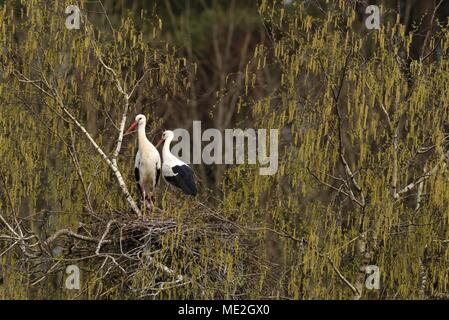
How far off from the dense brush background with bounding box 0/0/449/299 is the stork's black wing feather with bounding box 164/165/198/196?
720mm

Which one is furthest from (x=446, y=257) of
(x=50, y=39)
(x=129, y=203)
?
(x=50, y=39)

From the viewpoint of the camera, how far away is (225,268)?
10156 millimetres

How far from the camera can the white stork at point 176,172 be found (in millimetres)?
12008

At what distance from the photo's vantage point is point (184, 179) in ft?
39.7

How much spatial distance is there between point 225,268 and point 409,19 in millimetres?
8418

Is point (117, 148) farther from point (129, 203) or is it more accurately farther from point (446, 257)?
point (446, 257)

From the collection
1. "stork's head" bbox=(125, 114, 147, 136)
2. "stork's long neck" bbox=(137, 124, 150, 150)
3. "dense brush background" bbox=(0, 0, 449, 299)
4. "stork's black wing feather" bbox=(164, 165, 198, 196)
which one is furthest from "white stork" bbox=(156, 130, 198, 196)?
"dense brush background" bbox=(0, 0, 449, 299)

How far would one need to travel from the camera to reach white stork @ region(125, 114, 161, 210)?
472 inches

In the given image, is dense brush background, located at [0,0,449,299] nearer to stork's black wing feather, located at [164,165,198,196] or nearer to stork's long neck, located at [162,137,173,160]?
stork's black wing feather, located at [164,165,198,196]

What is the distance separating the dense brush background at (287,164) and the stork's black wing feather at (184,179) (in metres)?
0.72

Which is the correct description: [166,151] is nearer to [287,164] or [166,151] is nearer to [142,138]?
[142,138]
